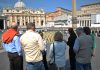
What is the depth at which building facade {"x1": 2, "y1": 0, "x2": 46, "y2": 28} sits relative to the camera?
163500 millimetres

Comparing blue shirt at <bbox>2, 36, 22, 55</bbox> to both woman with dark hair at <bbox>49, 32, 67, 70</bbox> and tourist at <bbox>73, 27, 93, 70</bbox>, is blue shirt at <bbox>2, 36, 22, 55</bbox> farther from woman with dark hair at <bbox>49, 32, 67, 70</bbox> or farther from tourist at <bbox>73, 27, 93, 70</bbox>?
tourist at <bbox>73, 27, 93, 70</bbox>

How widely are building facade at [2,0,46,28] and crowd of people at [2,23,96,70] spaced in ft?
504

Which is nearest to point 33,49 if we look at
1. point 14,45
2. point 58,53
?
point 58,53

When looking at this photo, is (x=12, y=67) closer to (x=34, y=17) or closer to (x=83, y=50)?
(x=83, y=50)

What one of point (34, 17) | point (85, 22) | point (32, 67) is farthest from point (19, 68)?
point (34, 17)

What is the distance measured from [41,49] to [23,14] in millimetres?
160949

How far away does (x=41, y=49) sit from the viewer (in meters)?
6.07

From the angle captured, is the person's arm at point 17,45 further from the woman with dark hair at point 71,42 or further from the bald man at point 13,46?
the woman with dark hair at point 71,42

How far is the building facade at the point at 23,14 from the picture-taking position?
164m

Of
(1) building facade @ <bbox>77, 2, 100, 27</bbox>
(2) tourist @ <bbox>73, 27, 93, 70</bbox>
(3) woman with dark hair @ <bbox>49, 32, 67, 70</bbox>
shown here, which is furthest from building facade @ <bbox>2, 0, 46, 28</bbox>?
(3) woman with dark hair @ <bbox>49, 32, 67, 70</bbox>

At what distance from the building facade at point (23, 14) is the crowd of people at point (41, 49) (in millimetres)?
153520

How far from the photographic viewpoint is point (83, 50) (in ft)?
23.1

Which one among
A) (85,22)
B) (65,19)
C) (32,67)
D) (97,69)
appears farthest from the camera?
(65,19)

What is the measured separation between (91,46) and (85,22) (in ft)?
428
